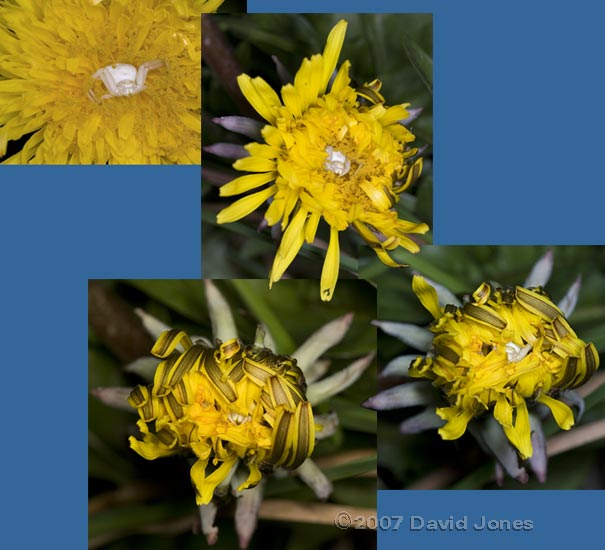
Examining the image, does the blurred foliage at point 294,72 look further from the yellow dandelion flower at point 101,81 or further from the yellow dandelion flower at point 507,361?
the yellow dandelion flower at point 507,361

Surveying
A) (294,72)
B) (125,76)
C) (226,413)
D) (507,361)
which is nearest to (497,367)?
(507,361)

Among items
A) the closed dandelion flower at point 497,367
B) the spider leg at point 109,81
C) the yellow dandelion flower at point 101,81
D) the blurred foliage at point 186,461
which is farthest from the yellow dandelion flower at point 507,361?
the spider leg at point 109,81

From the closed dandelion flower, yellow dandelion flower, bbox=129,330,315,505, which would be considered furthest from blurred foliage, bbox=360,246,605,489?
yellow dandelion flower, bbox=129,330,315,505

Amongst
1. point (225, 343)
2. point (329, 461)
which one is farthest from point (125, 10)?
point (329, 461)

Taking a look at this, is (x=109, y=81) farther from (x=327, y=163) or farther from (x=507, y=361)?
(x=507, y=361)

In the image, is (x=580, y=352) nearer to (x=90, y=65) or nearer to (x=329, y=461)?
(x=329, y=461)
